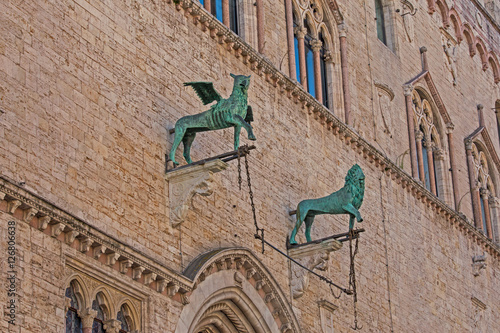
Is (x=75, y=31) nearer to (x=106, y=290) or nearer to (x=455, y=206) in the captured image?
(x=106, y=290)

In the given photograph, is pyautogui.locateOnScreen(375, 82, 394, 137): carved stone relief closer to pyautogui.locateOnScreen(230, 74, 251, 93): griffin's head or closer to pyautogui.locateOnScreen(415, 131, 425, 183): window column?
pyautogui.locateOnScreen(415, 131, 425, 183): window column

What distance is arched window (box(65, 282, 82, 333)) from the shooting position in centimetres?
1395

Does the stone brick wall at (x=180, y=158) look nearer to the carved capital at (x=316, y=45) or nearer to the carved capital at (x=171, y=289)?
the carved capital at (x=171, y=289)

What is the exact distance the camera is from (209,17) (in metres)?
18.2

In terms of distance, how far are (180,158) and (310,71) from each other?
5.98m

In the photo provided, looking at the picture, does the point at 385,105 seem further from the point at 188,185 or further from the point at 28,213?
the point at 28,213

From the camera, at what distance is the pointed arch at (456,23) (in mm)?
29375

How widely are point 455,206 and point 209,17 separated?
32.2ft

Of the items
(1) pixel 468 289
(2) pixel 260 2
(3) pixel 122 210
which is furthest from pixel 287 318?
(1) pixel 468 289

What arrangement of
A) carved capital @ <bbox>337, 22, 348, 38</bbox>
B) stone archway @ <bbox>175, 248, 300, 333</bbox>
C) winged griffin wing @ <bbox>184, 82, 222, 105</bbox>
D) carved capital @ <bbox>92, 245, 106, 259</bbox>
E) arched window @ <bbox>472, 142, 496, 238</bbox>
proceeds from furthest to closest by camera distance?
arched window @ <bbox>472, 142, 496, 238</bbox>
carved capital @ <bbox>337, 22, 348, 38</bbox>
winged griffin wing @ <bbox>184, 82, 222, 105</bbox>
stone archway @ <bbox>175, 248, 300, 333</bbox>
carved capital @ <bbox>92, 245, 106, 259</bbox>

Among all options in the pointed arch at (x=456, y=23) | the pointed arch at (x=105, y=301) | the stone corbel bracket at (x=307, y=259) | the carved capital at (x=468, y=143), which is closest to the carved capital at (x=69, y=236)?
the pointed arch at (x=105, y=301)

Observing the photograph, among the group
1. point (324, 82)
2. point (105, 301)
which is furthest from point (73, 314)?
point (324, 82)

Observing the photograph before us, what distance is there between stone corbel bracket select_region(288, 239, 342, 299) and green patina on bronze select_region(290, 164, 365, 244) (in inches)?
9.5

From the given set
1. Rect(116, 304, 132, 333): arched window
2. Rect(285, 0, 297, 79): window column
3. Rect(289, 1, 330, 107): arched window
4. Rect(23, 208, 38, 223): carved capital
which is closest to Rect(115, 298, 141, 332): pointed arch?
Rect(116, 304, 132, 333): arched window
